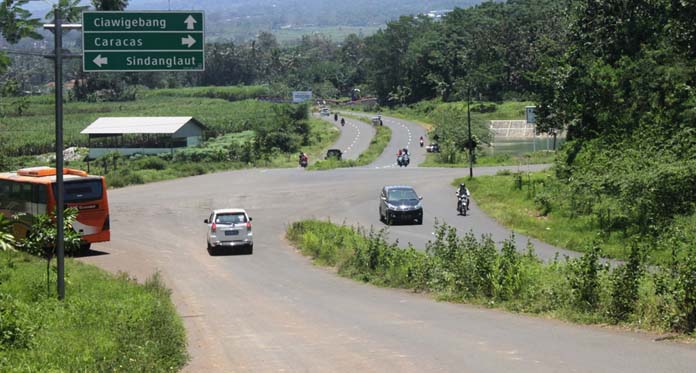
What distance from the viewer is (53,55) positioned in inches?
733

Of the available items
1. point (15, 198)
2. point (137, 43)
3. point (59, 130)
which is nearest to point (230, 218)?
point (15, 198)

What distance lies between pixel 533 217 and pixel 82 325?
1133 inches

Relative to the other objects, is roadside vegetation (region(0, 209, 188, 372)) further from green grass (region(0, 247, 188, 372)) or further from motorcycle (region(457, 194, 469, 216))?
motorcycle (region(457, 194, 469, 216))

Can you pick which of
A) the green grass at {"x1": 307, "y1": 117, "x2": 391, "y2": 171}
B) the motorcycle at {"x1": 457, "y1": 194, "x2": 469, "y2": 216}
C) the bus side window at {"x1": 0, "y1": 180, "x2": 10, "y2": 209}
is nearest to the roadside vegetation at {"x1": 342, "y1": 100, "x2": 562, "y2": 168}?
Answer: the green grass at {"x1": 307, "y1": 117, "x2": 391, "y2": 171}

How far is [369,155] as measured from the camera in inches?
3625

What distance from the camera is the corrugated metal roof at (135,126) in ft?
277

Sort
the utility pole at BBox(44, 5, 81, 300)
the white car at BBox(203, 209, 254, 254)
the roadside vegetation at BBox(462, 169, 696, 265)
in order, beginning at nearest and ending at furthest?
1. the utility pole at BBox(44, 5, 81, 300)
2. the roadside vegetation at BBox(462, 169, 696, 265)
3. the white car at BBox(203, 209, 254, 254)

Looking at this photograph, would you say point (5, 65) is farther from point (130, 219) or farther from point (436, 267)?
point (130, 219)

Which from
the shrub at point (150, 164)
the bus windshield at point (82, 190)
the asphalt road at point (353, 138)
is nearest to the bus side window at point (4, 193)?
the bus windshield at point (82, 190)

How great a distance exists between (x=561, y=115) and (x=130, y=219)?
959 inches

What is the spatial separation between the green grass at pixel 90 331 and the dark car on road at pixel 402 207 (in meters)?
22.6

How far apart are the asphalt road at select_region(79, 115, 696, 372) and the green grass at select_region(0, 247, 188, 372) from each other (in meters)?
0.71

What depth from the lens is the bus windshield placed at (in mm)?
32625

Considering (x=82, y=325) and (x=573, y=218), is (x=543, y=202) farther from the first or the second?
(x=82, y=325)
